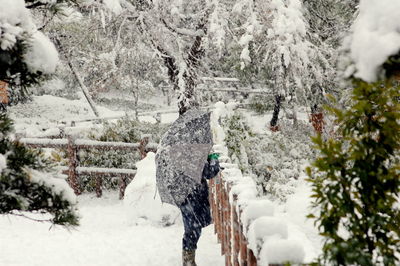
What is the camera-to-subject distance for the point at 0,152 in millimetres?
1788

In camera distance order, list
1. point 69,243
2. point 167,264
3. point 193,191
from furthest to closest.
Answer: point 69,243, point 167,264, point 193,191

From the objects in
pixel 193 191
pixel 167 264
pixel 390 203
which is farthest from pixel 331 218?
pixel 167 264

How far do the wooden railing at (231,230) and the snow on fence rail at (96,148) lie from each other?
2.61 metres

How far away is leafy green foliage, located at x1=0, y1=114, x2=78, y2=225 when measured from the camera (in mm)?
1686

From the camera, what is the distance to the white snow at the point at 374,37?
115 centimetres

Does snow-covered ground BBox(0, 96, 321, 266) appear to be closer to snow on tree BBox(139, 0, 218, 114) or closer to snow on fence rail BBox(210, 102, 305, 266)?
snow on fence rail BBox(210, 102, 305, 266)

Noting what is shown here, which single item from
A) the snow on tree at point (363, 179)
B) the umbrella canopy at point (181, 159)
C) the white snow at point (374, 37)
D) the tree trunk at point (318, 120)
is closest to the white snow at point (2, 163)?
the snow on tree at point (363, 179)

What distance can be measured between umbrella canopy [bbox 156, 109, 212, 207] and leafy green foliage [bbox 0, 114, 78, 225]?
207cm

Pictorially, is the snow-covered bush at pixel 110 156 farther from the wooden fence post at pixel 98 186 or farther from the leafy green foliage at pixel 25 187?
the leafy green foliage at pixel 25 187

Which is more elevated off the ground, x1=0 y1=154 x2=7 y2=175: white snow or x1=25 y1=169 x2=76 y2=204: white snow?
A: x1=0 y1=154 x2=7 y2=175: white snow

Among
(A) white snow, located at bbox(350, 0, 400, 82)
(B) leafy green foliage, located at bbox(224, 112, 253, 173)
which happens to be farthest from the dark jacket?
(B) leafy green foliage, located at bbox(224, 112, 253, 173)

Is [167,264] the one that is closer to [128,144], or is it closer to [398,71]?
[128,144]

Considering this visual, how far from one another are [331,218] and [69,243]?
15.0 feet

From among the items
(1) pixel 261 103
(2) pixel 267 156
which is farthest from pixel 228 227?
(1) pixel 261 103
